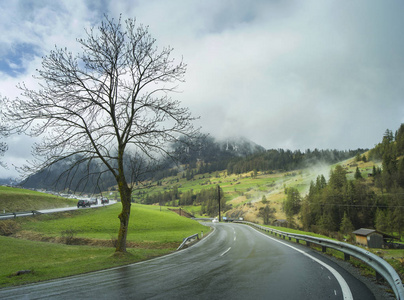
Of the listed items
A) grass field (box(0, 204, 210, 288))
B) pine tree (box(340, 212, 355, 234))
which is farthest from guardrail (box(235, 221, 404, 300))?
pine tree (box(340, 212, 355, 234))

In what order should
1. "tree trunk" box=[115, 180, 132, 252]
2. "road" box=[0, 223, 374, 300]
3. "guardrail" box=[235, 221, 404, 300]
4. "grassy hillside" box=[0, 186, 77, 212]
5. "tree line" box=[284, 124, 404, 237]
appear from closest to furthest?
"guardrail" box=[235, 221, 404, 300], "road" box=[0, 223, 374, 300], "tree trunk" box=[115, 180, 132, 252], "grassy hillside" box=[0, 186, 77, 212], "tree line" box=[284, 124, 404, 237]

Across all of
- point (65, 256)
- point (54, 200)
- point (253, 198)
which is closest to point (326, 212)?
point (253, 198)

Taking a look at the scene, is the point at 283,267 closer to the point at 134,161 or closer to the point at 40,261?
the point at 134,161

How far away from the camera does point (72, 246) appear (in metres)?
22.7

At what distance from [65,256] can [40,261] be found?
6.62 feet

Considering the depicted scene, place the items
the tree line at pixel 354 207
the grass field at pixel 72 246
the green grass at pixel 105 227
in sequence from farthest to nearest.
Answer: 1. the tree line at pixel 354 207
2. the green grass at pixel 105 227
3. the grass field at pixel 72 246

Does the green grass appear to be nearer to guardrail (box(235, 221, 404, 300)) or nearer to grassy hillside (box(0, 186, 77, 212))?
grassy hillside (box(0, 186, 77, 212))

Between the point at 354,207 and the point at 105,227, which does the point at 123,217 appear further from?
the point at 354,207

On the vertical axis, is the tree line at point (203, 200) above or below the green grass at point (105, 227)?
below

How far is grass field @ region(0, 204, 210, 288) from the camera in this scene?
39.5 feet

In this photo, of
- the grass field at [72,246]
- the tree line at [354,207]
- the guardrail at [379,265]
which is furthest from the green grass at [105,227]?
the tree line at [354,207]

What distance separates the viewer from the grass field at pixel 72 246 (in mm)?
12047

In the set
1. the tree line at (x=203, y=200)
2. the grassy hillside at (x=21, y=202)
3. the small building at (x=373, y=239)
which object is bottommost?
the small building at (x=373, y=239)

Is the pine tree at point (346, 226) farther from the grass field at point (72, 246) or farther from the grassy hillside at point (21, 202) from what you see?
the grassy hillside at point (21, 202)
